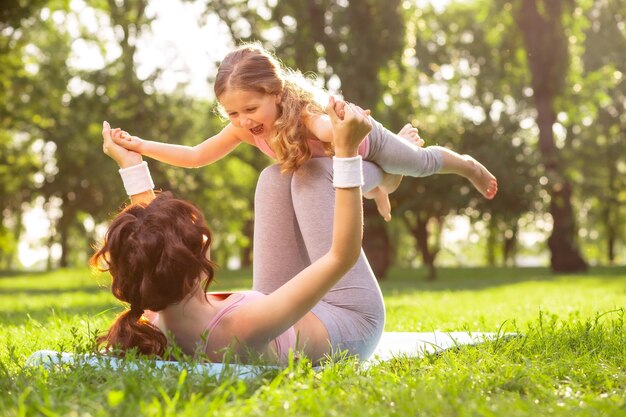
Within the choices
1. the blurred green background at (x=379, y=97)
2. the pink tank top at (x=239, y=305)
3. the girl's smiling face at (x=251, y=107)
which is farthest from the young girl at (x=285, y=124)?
the blurred green background at (x=379, y=97)

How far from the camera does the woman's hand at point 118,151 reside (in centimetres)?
380

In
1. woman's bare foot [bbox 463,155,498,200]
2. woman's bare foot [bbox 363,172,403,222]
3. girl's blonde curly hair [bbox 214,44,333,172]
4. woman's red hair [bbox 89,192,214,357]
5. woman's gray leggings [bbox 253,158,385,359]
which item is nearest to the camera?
woman's red hair [bbox 89,192,214,357]

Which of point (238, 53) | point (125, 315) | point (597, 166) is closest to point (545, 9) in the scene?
point (597, 166)

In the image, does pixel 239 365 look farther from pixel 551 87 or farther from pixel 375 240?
pixel 551 87

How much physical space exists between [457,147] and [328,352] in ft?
59.8

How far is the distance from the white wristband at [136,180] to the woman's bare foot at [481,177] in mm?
1824

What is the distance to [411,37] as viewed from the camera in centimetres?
1922

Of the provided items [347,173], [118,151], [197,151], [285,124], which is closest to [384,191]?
[285,124]

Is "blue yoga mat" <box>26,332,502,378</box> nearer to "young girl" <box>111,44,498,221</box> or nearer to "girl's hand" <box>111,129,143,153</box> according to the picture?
"young girl" <box>111,44,498,221</box>

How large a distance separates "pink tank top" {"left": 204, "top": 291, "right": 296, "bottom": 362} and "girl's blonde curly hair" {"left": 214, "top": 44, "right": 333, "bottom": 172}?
2.39ft

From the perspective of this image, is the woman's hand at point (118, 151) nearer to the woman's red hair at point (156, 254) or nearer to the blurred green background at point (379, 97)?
the woman's red hair at point (156, 254)

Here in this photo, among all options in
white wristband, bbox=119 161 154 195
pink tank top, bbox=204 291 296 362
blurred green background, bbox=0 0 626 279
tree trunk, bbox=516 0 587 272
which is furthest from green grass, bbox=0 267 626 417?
tree trunk, bbox=516 0 587 272

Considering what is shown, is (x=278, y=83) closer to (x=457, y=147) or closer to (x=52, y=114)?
(x=457, y=147)

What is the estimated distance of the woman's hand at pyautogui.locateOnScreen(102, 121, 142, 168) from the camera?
Result: 3.80 m
